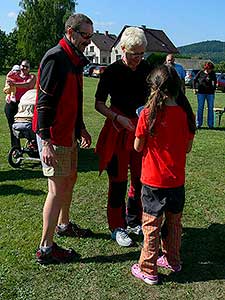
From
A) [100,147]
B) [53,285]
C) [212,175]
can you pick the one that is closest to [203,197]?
[212,175]

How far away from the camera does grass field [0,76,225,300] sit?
323 cm

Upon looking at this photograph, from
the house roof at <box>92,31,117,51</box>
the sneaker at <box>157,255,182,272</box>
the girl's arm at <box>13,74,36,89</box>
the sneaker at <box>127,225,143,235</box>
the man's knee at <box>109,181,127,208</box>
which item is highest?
the house roof at <box>92,31,117,51</box>

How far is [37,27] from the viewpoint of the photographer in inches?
2338

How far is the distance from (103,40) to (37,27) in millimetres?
23239

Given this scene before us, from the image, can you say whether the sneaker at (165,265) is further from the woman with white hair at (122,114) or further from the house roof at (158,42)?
the house roof at (158,42)

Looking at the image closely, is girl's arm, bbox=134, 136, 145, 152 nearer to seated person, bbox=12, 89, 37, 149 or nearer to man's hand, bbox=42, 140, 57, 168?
man's hand, bbox=42, 140, 57, 168

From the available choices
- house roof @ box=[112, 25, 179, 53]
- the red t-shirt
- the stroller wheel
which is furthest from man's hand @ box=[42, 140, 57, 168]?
house roof @ box=[112, 25, 179, 53]

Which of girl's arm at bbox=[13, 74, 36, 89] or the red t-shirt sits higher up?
girl's arm at bbox=[13, 74, 36, 89]

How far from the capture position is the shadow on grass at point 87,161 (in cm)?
675

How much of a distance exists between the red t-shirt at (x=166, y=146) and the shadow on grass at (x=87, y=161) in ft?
11.3

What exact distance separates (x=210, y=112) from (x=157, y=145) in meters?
8.39

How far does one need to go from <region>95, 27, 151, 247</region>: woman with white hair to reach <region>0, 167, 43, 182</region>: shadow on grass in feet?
8.09

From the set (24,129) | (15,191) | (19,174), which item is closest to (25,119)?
(24,129)

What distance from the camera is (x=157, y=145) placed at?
3203 mm
